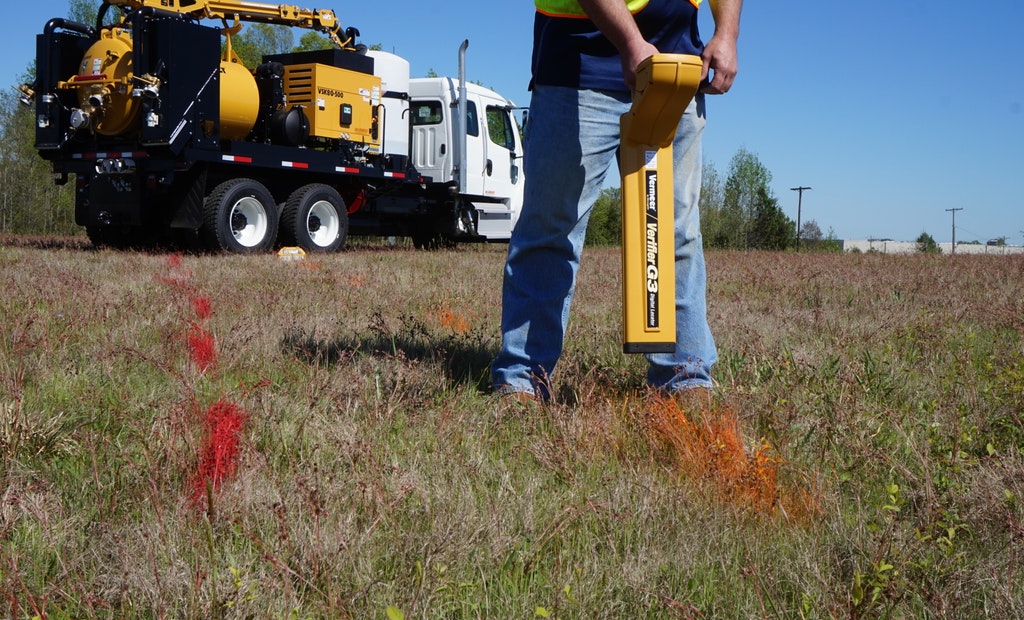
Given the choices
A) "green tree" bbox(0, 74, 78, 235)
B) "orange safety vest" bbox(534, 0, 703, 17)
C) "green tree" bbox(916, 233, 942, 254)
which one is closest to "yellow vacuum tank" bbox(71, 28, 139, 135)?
"orange safety vest" bbox(534, 0, 703, 17)

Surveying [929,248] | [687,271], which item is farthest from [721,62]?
[929,248]

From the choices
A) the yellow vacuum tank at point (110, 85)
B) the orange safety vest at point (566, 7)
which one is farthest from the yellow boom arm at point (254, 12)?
the orange safety vest at point (566, 7)

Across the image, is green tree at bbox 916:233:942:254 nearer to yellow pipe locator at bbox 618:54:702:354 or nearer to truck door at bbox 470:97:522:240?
truck door at bbox 470:97:522:240

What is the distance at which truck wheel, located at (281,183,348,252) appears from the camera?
468 inches

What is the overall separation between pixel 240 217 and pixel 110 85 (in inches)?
83.3

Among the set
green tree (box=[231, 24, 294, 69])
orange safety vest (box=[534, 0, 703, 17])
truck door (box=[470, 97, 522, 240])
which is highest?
green tree (box=[231, 24, 294, 69])

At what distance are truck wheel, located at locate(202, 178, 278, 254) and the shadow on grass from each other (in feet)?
23.3

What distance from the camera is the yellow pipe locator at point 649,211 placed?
8.07ft

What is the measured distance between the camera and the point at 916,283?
7594mm

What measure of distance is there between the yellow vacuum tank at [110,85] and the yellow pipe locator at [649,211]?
30.9 feet

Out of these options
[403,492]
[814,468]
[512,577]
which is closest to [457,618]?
[512,577]

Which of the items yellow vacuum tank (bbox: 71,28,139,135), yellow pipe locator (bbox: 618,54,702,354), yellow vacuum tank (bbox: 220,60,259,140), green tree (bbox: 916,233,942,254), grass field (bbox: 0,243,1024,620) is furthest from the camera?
green tree (bbox: 916,233,942,254)

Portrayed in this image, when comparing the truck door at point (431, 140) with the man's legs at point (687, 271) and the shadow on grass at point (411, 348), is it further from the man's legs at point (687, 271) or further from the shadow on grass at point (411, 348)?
the man's legs at point (687, 271)

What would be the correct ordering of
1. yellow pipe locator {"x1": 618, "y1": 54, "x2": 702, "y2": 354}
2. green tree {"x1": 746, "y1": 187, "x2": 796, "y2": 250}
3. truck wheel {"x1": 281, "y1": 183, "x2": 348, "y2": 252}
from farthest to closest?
1. green tree {"x1": 746, "y1": 187, "x2": 796, "y2": 250}
2. truck wheel {"x1": 281, "y1": 183, "x2": 348, "y2": 252}
3. yellow pipe locator {"x1": 618, "y1": 54, "x2": 702, "y2": 354}
